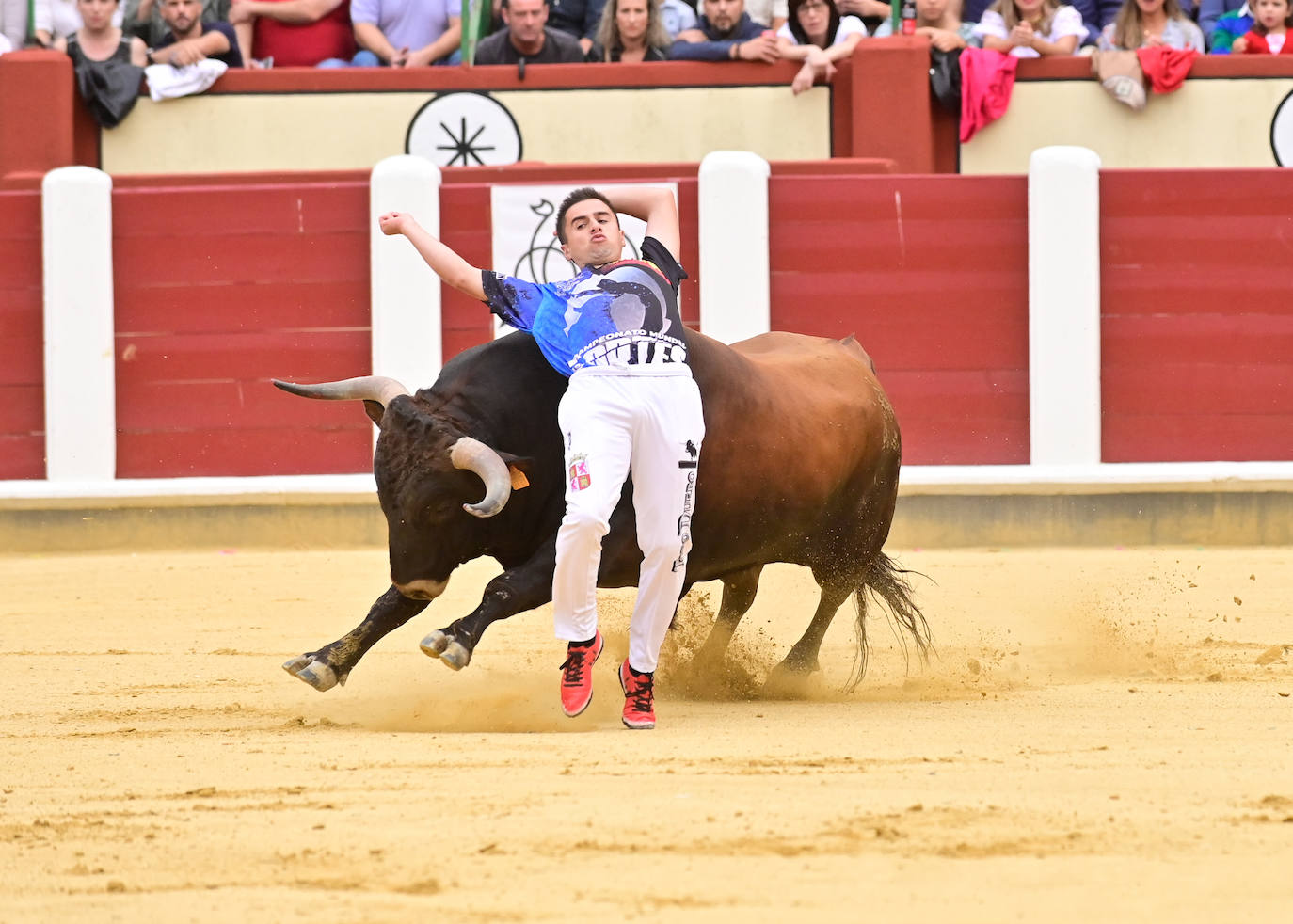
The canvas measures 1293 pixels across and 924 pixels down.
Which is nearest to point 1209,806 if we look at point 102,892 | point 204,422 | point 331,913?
point 331,913

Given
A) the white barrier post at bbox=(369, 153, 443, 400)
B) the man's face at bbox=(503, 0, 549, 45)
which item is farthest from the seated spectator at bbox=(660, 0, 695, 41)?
the white barrier post at bbox=(369, 153, 443, 400)

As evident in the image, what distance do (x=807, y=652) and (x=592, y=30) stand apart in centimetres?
579

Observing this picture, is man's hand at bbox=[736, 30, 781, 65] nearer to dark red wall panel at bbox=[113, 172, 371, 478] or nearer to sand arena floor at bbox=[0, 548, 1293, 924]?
dark red wall panel at bbox=[113, 172, 371, 478]

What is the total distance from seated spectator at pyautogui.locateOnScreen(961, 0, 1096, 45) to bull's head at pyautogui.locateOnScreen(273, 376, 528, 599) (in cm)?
648

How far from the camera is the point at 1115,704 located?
480cm

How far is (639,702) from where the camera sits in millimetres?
4535

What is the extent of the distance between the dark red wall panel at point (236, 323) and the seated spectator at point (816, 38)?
2246 mm

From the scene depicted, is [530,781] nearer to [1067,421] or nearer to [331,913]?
[331,913]

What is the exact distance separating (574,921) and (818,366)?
123 inches

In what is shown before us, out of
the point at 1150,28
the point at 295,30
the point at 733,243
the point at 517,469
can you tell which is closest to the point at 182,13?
the point at 295,30

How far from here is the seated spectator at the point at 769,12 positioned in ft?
34.2

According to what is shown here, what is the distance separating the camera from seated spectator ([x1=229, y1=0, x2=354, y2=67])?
10.6 metres

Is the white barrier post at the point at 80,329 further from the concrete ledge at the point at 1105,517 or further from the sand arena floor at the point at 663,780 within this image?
the concrete ledge at the point at 1105,517

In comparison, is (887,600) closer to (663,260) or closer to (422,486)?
(663,260)
